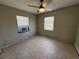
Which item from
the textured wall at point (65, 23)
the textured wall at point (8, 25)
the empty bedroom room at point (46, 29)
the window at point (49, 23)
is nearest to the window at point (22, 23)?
the empty bedroom room at point (46, 29)

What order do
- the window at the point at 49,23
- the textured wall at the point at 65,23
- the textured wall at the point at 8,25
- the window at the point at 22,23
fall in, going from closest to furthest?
the textured wall at the point at 8,25 < the textured wall at the point at 65,23 < the window at the point at 22,23 < the window at the point at 49,23

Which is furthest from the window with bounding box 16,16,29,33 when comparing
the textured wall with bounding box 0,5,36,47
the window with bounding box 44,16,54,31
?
the window with bounding box 44,16,54,31

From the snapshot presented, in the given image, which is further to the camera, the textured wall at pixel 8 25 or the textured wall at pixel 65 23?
the textured wall at pixel 65 23

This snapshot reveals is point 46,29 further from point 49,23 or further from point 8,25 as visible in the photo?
point 8,25

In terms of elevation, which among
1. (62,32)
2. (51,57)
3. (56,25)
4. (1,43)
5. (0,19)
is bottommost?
(51,57)

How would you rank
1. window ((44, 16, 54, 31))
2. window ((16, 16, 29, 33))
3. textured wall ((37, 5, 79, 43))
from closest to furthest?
textured wall ((37, 5, 79, 43)) → window ((16, 16, 29, 33)) → window ((44, 16, 54, 31))

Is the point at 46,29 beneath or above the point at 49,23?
beneath

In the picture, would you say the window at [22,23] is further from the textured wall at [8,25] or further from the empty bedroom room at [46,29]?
the textured wall at [8,25]

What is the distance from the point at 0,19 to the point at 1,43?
4.35 ft

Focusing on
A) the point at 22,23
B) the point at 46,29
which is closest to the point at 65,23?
the point at 46,29

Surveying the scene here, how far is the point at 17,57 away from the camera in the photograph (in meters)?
2.08

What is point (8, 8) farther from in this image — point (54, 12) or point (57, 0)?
point (54, 12)

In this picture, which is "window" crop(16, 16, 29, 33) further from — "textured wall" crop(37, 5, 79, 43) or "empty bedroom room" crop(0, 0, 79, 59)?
"textured wall" crop(37, 5, 79, 43)

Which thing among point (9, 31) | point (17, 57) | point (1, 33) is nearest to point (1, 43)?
point (1, 33)
